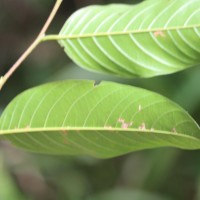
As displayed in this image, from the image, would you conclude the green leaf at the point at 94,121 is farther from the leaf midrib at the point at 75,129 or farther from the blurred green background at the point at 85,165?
the blurred green background at the point at 85,165

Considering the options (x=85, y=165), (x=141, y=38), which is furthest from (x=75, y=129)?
(x=85, y=165)

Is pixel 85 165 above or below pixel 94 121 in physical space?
below

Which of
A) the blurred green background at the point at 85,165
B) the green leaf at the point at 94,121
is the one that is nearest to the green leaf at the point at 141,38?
the green leaf at the point at 94,121

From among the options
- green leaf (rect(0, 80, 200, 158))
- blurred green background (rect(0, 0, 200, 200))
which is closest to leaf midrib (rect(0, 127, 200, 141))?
green leaf (rect(0, 80, 200, 158))

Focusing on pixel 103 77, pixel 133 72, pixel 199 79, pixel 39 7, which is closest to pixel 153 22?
pixel 133 72

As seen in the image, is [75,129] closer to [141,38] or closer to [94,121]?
[94,121]

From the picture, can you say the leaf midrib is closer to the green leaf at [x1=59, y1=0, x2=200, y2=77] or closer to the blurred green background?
the green leaf at [x1=59, y1=0, x2=200, y2=77]
